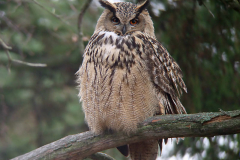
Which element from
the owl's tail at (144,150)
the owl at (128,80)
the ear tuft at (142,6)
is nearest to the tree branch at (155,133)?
the owl at (128,80)

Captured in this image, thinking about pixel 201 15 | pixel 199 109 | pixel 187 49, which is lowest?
pixel 199 109

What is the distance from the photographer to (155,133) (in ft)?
7.52

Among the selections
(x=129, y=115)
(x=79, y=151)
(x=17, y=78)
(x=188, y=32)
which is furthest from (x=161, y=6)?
(x=17, y=78)

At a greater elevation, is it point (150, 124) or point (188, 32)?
point (188, 32)

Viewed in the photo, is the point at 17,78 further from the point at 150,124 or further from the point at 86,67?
the point at 150,124

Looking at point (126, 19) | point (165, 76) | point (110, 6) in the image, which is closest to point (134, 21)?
point (126, 19)

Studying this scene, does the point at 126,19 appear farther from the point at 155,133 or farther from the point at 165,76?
the point at 155,133

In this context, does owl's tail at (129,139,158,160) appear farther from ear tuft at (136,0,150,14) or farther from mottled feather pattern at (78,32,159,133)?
ear tuft at (136,0,150,14)

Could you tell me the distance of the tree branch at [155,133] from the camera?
6.36 feet

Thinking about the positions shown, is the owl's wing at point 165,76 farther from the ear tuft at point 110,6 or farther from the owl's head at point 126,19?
the ear tuft at point 110,6

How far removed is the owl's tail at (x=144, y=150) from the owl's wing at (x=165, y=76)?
35 centimetres

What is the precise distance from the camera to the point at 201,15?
3127mm

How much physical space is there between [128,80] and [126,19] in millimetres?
720

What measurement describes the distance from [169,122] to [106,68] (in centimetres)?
71
